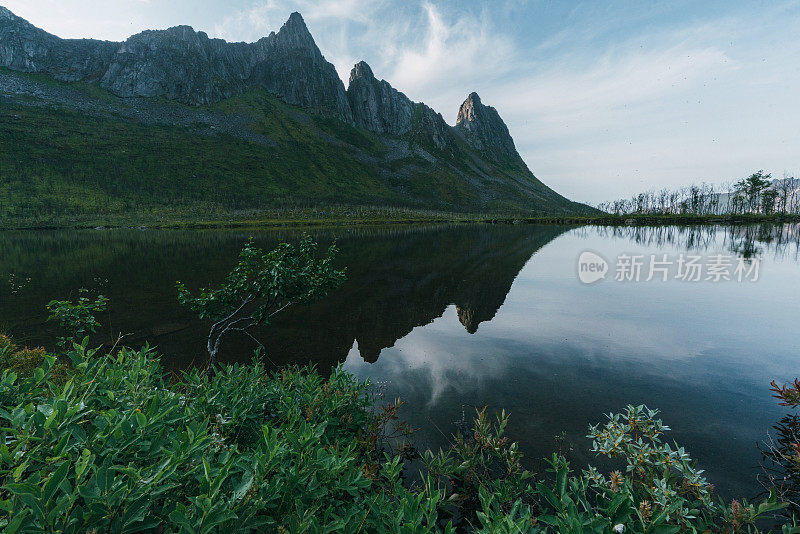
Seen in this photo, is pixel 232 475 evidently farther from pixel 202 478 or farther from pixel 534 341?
pixel 534 341

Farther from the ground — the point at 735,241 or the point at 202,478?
the point at 735,241

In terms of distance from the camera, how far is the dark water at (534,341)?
10.1m

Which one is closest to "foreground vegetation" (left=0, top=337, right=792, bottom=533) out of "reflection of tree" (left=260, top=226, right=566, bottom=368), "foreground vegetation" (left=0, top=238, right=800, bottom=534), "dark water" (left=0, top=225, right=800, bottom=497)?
"foreground vegetation" (left=0, top=238, right=800, bottom=534)

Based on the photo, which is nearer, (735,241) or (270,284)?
(270,284)

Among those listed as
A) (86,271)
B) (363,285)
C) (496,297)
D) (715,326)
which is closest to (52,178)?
(86,271)

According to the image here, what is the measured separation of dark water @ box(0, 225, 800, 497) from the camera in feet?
33.1

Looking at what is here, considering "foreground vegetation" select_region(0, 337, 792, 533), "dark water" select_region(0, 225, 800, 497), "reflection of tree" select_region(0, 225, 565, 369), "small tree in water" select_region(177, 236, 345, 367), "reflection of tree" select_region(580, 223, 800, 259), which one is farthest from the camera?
"reflection of tree" select_region(580, 223, 800, 259)

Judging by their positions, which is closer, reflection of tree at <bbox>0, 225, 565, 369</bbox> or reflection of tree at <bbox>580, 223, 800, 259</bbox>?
reflection of tree at <bbox>0, 225, 565, 369</bbox>

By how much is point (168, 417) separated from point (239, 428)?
2.25 metres

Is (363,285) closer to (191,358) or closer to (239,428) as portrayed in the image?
(191,358)

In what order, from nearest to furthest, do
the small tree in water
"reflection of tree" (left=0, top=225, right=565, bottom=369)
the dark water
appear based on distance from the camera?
the dark water, the small tree in water, "reflection of tree" (left=0, top=225, right=565, bottom=369)

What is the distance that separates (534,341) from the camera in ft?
54.4

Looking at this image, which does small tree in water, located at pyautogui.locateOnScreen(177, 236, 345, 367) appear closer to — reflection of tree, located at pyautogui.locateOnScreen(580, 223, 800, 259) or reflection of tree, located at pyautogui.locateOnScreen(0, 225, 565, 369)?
reflection of tree, located at pyautogui.locateOnScreen(0, 225, 565, 369)

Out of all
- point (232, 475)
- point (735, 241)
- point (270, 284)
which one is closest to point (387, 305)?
point (270, 284)
